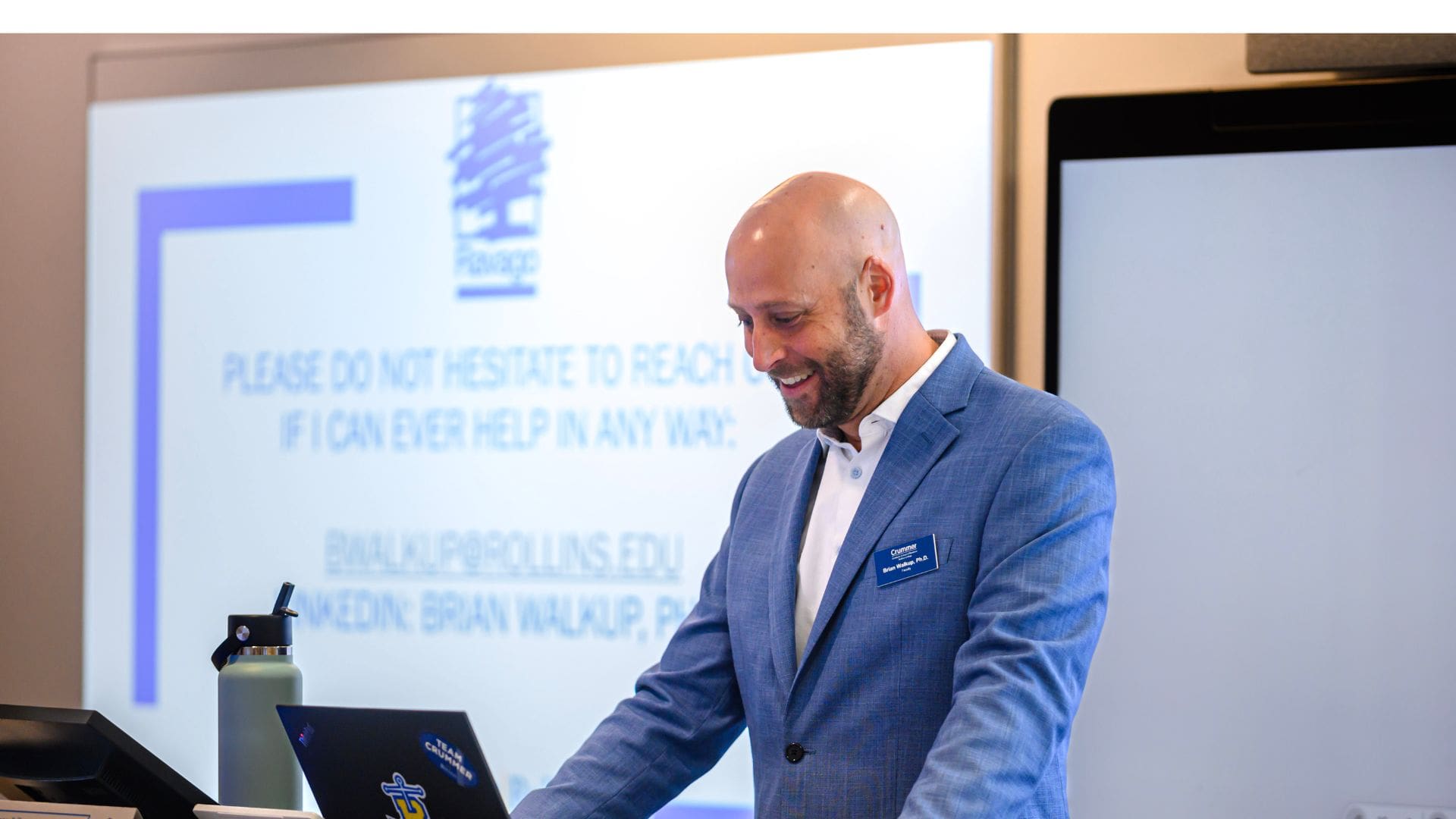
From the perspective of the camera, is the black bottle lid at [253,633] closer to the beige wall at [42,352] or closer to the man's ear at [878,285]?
the man's ear at [878,285]

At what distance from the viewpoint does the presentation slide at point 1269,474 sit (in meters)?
2.18

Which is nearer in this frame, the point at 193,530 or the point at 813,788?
the point at 813,788

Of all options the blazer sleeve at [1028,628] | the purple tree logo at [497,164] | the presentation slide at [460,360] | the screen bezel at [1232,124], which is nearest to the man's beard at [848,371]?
the blazer sleeve at [1028,628]

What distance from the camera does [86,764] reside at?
150 cm

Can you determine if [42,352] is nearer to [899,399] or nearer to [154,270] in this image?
[154,270]

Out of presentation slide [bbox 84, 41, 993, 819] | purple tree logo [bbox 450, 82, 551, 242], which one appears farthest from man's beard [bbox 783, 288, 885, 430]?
purple tree logo [bbox 450, 82, 551, 242]

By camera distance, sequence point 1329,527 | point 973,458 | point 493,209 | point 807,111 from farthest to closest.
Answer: point 493,209, point 807,111, point 1329,527, point 973,458

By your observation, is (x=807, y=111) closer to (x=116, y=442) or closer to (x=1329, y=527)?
(x=1329, y=527)

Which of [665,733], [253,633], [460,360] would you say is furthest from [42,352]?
[665,733]

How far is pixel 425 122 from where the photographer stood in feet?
9.66

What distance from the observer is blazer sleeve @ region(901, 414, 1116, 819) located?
4.73 ft

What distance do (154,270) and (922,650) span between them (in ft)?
7.05

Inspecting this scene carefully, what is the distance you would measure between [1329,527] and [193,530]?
2255 millimetres
